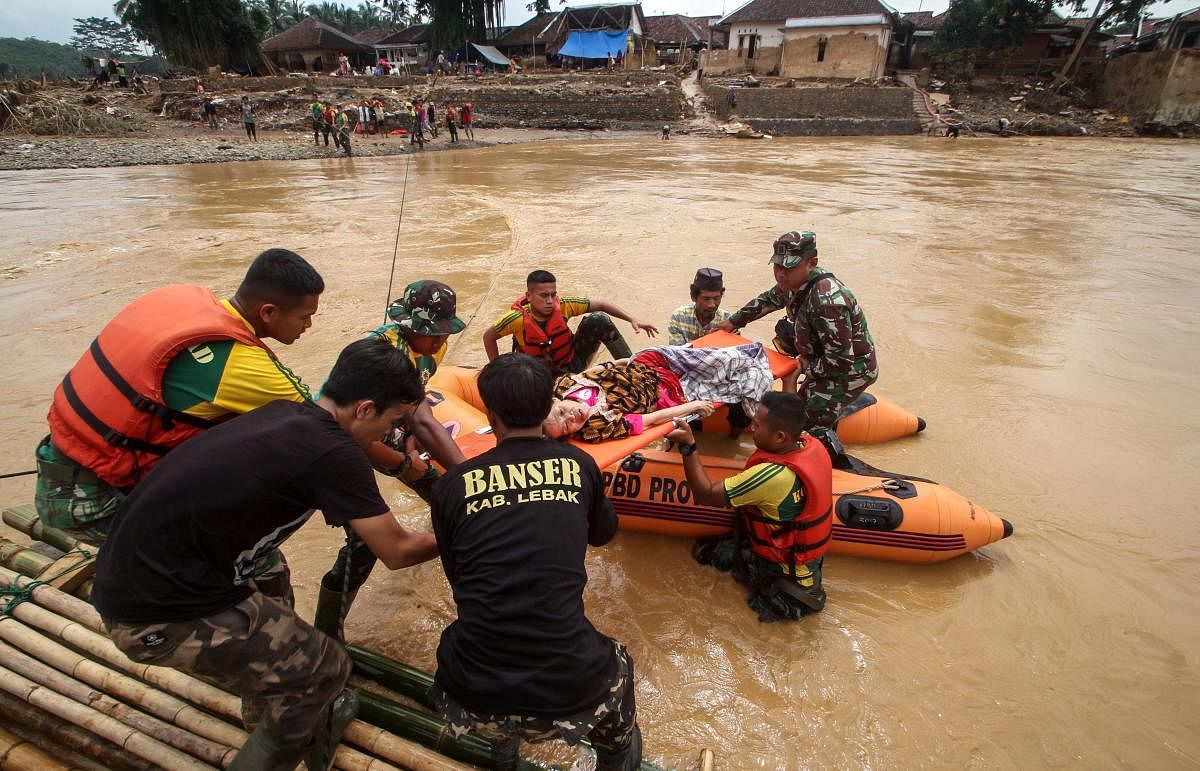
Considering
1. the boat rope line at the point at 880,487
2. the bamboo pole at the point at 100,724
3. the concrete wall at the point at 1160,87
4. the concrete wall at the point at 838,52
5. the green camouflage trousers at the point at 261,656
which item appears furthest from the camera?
the concrete wall at the point at 838,52

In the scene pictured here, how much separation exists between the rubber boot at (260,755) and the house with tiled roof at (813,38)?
120 feet

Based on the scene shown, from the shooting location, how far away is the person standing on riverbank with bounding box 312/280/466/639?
2477mm

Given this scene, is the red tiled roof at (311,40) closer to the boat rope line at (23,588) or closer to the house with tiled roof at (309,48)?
the house with tiled roof at (309,48)

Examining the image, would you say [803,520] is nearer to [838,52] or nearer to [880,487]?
[880,487]

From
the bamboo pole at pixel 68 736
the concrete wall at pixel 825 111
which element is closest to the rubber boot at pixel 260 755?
the bamboo pole at pixel 68 736

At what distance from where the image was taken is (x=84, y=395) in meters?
1.80

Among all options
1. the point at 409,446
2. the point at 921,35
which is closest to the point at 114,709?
the point at 409,446

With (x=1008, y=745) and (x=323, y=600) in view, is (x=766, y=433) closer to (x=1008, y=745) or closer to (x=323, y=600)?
(x=1008, y=745)

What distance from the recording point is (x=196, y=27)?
29594mm

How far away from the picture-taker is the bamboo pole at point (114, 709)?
75.3 inches

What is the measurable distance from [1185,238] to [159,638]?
14.8m

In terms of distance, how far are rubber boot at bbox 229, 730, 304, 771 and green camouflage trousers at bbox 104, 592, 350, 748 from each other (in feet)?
0.12

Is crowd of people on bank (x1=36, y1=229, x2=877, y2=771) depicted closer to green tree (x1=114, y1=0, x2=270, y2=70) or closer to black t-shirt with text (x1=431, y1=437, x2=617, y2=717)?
black t-shirt with text (x1=431, y1=437, x2=617, y2=717)

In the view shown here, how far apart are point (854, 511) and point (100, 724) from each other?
339cm
